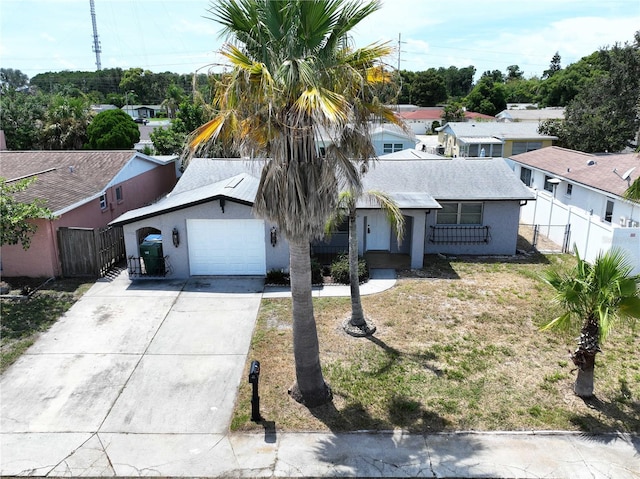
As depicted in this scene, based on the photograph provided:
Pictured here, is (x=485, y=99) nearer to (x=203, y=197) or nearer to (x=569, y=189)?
(x=569, y=189)

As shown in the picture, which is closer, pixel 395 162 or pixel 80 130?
pixel 395 162

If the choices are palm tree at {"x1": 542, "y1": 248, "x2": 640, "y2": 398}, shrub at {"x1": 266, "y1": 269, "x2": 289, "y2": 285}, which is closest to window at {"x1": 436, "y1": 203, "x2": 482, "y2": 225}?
shrub at {"x1": 266, "y1": 269, "x2": 289, "y2": 285}

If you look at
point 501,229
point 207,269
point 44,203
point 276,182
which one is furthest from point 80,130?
point 276,182

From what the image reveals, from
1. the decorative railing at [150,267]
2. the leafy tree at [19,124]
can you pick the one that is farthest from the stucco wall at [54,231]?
the leafy tree at [19,124]

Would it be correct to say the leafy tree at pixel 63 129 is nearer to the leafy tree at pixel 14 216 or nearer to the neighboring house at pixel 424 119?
the leafy tree at pixel 14 216

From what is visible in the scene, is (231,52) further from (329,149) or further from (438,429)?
(438,429)

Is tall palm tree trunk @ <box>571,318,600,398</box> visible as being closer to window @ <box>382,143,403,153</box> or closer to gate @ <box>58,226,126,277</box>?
gate @ <box>58,226,126,277</box>

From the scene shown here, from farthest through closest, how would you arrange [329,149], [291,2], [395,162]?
[395,162] → [329,149] → [291,2]

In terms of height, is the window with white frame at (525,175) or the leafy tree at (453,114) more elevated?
the leafy tree at (453,114)
